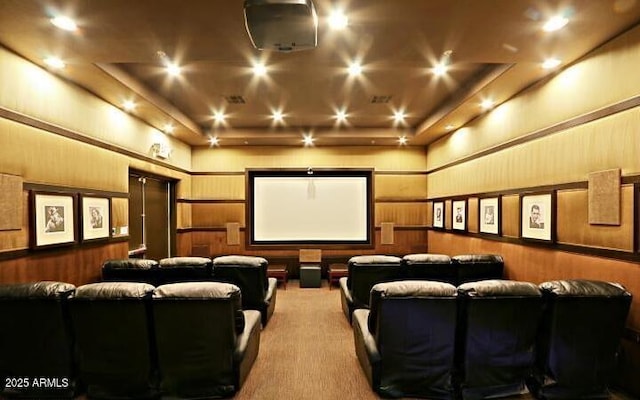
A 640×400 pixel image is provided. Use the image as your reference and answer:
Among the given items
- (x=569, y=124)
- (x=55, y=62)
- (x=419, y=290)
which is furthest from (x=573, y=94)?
(x=55, y=62)

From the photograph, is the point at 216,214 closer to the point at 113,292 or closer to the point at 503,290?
the point at 113,292

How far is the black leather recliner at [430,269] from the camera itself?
3961 millimetres

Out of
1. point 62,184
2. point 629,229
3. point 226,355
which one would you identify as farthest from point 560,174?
point 62,184

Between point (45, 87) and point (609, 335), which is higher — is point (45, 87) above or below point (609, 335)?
above

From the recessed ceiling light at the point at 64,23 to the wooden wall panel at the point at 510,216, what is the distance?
4811mm

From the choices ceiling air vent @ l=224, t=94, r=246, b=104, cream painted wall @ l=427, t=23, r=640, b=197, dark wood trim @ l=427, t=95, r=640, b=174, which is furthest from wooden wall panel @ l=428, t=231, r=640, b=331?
ceiling air vent @ l=224, t=94, r=246, b=104

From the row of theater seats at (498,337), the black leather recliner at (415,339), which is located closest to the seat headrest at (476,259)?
the row of theater seats at (498,337)

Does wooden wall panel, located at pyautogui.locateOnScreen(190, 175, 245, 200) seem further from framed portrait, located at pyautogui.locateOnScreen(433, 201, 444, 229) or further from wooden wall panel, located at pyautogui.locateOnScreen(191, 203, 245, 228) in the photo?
framed portrait, located at pyautogui.locateOnScreen(433, 201, 444, 229)

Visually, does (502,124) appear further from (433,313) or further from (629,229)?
(433,313)

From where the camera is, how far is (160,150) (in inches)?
221

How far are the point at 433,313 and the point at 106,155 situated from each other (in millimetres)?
4366

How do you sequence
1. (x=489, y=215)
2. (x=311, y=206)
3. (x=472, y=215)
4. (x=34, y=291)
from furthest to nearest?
1. (x=311, y=206)
2. (x=472, y=215)
3. (x=489, y=215)
4. (x=34, y=291)

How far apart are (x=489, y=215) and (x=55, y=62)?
216 inches

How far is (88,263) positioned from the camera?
12.9ft
